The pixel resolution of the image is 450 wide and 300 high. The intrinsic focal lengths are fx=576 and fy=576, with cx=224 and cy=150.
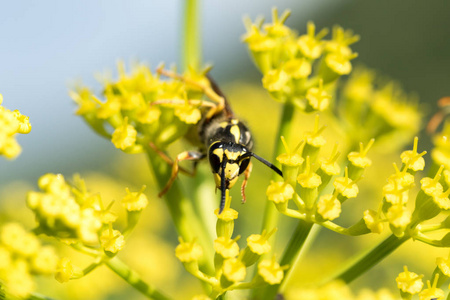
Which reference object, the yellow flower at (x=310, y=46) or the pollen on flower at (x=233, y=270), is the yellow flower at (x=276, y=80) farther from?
the pollen on flower at (x=233, y=270)

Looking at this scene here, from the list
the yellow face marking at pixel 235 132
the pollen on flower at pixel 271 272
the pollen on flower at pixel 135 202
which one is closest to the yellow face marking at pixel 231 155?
the yellow face marking at pixel 235 132

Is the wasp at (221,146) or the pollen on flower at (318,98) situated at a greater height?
the pollen on flower at (318,98)

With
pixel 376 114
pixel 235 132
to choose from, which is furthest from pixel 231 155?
pixel 376 114

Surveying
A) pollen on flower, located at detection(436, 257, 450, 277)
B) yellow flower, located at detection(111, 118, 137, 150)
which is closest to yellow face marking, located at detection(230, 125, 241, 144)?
yellow flower, located at detection(111, 118, 137, 150)

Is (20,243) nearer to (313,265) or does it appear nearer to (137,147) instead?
(137,147)

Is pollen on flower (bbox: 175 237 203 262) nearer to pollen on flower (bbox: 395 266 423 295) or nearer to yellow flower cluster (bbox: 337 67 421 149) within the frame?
pollen on flower (bbox: 395 266 423 295)
